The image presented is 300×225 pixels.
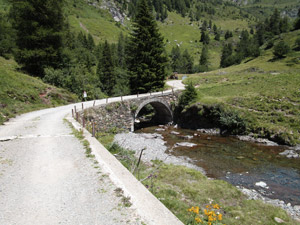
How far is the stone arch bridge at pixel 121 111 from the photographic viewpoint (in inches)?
716

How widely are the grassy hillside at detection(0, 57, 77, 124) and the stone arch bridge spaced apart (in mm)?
6752

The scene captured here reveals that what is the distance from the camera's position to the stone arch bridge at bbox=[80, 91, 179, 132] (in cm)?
1819

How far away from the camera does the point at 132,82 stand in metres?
33.6

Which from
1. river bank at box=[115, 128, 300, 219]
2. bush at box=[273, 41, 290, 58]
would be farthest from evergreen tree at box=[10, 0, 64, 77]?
bush at box=[273, 41, 290, 58]

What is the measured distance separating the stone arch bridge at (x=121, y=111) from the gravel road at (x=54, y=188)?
8122 mm

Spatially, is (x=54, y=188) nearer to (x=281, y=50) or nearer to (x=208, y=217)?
(x=208, y=217)

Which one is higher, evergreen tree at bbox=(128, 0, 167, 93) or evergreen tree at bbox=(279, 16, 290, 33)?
evergreen tree at bbox=(279, 16, 290, 33)

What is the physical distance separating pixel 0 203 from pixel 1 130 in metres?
8.88

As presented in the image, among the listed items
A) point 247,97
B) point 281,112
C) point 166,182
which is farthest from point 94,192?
point 247,97

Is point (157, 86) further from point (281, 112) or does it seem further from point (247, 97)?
point (281, 112)

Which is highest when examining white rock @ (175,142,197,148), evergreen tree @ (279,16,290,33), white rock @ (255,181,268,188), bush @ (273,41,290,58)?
evergreen tree @ (279,16,290,33)

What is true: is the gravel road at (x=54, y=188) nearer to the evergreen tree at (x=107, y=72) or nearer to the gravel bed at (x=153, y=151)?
the gravel bed at (x=153, y=151)

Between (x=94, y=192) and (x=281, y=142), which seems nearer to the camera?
(x=94, y=192)

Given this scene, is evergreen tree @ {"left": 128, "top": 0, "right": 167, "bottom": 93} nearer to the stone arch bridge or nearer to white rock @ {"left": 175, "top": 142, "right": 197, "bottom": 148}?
the stone arch bridge
